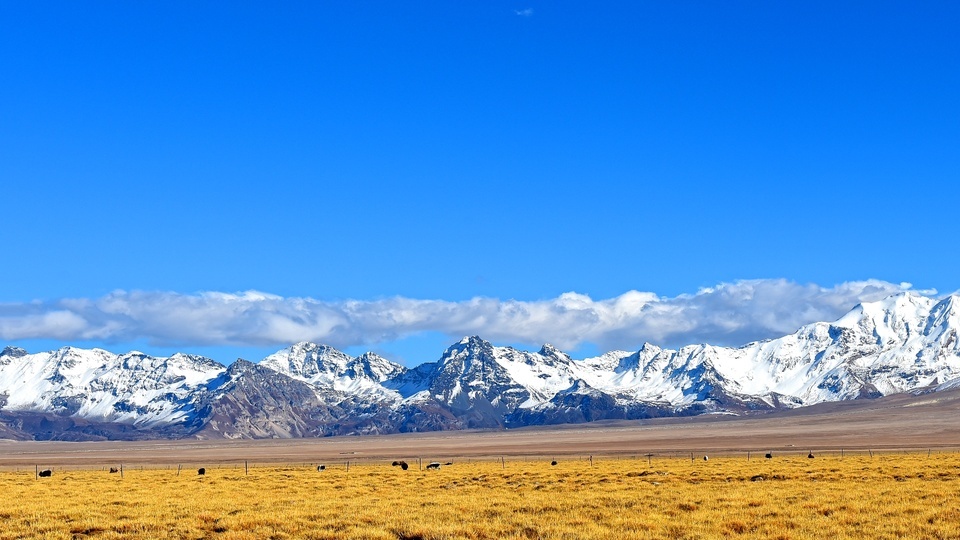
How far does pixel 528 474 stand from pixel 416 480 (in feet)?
24.7

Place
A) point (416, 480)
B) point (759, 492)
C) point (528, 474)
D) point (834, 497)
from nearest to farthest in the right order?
point (834, 497)
point (759, 492)
point (416, 480)
point (528, 474)

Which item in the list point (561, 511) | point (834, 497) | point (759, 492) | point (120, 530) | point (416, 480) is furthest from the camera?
point (416, 480)

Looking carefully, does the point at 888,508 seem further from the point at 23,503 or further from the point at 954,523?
the point at 23,503

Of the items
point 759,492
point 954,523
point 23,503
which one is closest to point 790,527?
point 954,523

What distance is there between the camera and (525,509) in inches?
1249

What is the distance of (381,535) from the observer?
25406 millimetres

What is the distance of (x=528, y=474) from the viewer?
2253 inches

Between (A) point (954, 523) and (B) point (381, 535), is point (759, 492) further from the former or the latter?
(B) point (381, 535)

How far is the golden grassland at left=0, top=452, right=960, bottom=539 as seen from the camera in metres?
26.0

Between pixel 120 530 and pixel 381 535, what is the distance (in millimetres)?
8275

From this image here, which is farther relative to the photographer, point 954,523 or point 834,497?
point 834,497

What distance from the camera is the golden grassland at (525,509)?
85.3 ft

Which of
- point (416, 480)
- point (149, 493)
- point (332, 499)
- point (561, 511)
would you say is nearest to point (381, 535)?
point (561, 511)

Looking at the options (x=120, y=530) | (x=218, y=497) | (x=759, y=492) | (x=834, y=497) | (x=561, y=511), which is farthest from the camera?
(x=218, y=497)
